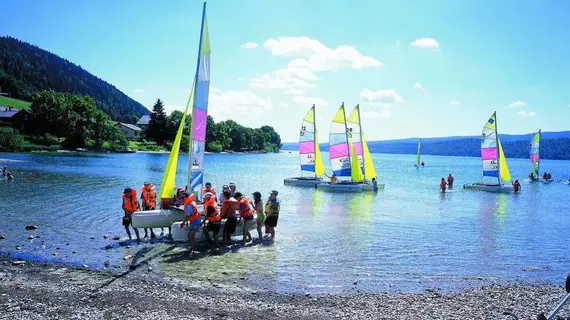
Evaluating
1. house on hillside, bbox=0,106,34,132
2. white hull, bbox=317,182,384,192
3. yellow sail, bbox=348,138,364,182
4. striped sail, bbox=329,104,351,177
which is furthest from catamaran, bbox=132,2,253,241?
house on hillside, bbox=0,106,34,132

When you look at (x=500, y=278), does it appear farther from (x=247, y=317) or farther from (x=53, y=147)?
(x=53, y=147)

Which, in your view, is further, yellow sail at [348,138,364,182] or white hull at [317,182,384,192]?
yellow sail at [348,138,364,182]

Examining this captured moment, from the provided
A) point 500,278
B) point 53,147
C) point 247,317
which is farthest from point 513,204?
point 53,147

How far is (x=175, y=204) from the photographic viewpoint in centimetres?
1709

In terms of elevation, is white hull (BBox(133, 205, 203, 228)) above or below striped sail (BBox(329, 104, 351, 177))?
→ below

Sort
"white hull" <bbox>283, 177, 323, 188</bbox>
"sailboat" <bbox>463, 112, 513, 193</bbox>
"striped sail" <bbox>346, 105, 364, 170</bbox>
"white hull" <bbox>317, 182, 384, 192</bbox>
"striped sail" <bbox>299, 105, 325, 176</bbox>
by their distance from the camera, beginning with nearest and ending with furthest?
"white hull" <bbox>317, 182, 384, 192</bbox> → "striped sail" <bbox>346, 105, 364, 170</bbox> → "striped sail" <bbox>299, 105, 325, 176</bbox> → "white hull" <bbox>283, 177, 323, 188</bbox> → "sailboat" <bbox>463, 112, 513, 193</bbox>

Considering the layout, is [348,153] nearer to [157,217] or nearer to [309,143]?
→ [309,143]

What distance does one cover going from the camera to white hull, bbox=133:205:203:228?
52.3 ft

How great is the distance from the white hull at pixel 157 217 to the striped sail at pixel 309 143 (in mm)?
27286

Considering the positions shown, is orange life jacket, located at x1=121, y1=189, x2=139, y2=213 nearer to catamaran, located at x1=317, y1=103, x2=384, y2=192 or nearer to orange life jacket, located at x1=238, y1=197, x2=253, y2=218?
orange life jacket, located at x1=238, y1=197, x2=253, y2=218

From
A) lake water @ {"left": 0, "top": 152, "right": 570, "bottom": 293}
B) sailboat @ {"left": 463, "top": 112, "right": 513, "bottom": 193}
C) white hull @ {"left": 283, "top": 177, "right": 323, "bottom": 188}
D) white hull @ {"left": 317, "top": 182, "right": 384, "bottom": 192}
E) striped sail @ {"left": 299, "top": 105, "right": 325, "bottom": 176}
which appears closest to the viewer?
lake water @ {"left": 0, "top": 152, "right": 570, "bottom": 293}

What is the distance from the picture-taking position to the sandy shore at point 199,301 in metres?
9.42

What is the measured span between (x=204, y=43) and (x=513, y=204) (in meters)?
30.1

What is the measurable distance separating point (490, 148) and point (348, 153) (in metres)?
15.4
